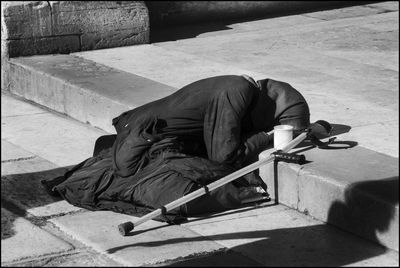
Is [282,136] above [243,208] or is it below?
above

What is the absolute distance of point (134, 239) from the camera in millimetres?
5242

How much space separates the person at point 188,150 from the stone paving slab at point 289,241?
0.24 metres

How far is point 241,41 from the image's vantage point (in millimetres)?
9273

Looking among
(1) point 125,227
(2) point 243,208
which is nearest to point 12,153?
(1) point 125,227

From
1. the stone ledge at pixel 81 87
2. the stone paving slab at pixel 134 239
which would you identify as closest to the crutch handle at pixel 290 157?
the stone paving slab at pixel 134 239

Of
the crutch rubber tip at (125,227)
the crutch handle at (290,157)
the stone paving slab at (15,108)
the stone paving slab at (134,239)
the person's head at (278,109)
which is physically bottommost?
the stone paving slab at (134,239)

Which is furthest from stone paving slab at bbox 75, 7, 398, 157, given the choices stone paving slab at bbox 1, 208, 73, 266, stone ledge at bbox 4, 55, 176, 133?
stone paving slab at bbox 1, 208, 73, 266

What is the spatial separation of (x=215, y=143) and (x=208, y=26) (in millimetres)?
4389

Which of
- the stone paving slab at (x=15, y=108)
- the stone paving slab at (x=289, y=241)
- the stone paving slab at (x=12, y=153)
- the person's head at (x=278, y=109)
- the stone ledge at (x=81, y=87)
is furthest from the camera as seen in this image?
the stone paving slab at (x=15, y=108)

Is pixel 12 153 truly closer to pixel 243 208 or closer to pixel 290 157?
pixel 243 208

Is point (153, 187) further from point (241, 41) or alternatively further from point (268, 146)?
point (241, 41)

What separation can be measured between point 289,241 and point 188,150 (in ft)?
3.55

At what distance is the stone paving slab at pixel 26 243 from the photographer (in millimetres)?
5062

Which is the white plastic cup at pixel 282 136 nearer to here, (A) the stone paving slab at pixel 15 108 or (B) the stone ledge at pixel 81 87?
(B) the stone ledge at pixel 81 87
